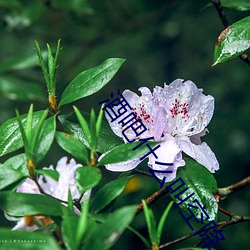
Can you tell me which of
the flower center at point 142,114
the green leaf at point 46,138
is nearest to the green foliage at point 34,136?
the green leaf at point 46,138

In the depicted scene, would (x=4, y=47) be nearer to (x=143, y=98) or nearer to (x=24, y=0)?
(x=24, y=0)

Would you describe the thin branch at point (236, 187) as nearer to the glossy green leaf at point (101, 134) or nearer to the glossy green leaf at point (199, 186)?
the glossy green leaf at point (199, 186)

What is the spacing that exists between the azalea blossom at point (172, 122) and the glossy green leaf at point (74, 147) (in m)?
0.13

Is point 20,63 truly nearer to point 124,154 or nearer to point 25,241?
point 124,154

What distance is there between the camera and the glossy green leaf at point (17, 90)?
7.16 ft

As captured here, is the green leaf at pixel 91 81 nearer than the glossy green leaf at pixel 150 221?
No

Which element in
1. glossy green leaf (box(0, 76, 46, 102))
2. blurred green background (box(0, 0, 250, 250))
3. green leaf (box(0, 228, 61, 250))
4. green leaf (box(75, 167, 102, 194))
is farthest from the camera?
blurred green background (box(0, 0, 250, 250))

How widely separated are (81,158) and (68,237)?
0.68 feet

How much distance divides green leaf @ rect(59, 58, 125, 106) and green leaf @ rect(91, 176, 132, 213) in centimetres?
21

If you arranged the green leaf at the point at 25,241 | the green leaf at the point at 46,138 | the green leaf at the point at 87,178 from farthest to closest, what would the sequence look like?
the green leaf at the point at 46,138 < the green leaf at the point at 87,178 < the green leaf at the point at 25,241

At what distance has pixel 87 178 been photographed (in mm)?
898

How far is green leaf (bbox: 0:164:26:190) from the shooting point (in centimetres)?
99

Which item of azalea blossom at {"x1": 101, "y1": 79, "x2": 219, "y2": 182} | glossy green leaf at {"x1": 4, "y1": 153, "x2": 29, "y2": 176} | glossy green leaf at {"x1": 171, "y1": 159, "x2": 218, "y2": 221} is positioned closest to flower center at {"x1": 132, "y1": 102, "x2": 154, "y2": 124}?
azalea blossom at {"x1": 101, "y1": 79, "x2": 219, "y2": 182}

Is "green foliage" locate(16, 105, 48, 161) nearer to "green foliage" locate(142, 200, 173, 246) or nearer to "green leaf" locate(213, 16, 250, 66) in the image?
"green foliage" locate(142, 200, 173, 246)
